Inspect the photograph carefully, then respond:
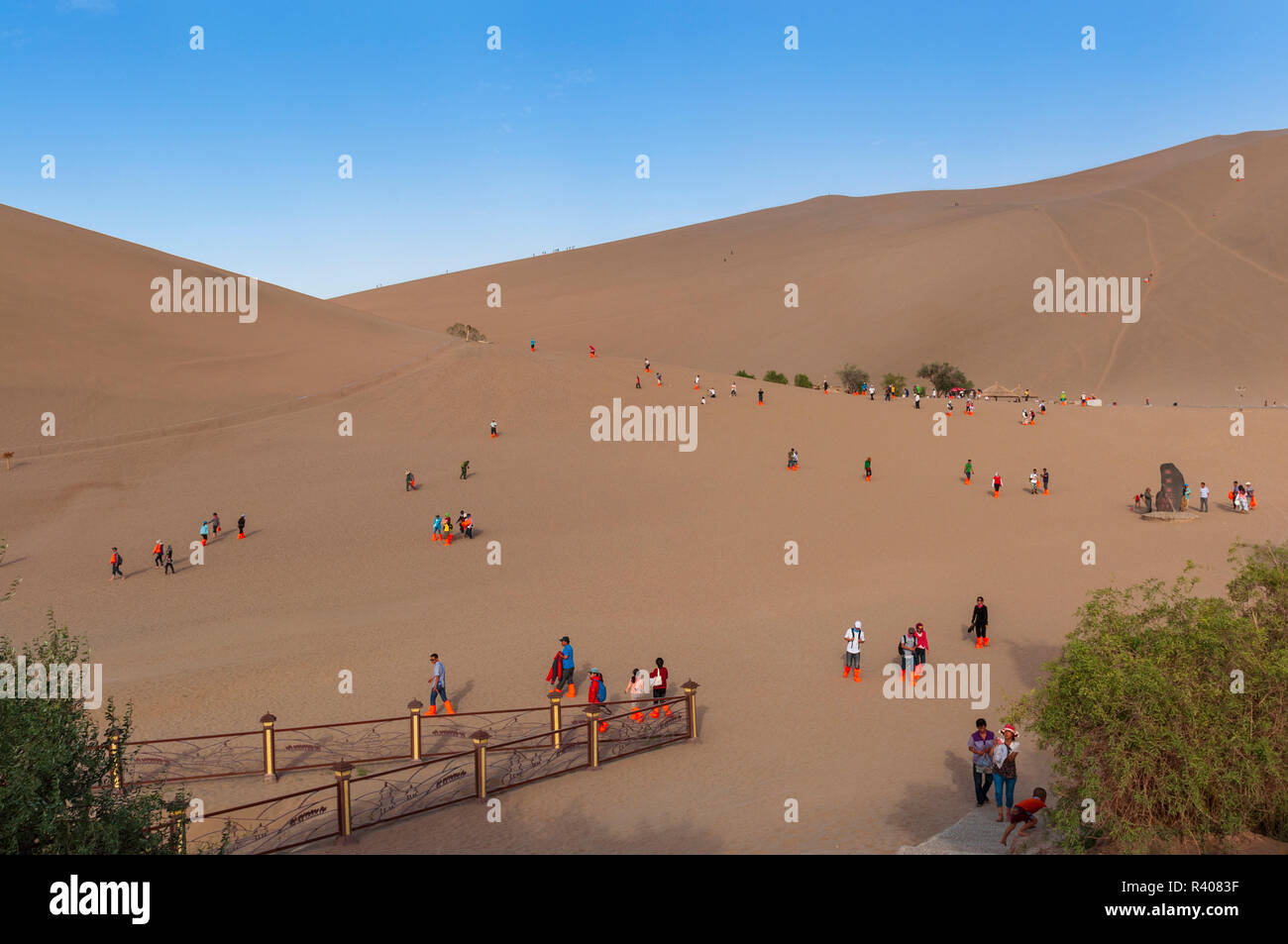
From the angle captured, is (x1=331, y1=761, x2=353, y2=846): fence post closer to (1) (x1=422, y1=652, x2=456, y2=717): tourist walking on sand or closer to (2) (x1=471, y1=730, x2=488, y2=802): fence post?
(2) (x1=471, y1=730, x2=488, y2=802): fence post

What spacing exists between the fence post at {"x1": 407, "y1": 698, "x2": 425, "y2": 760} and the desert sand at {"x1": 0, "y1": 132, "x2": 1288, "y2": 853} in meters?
1.47

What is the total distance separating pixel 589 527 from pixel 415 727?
17.2 meters

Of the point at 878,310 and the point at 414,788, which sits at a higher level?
the point at 878,310

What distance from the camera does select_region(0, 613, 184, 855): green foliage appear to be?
5.34 metres

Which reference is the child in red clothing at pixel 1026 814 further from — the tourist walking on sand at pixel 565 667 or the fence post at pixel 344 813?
the tourist walking on sand at pixel 565 667

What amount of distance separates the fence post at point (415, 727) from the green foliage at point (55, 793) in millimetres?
5978

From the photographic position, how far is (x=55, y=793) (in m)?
5.53

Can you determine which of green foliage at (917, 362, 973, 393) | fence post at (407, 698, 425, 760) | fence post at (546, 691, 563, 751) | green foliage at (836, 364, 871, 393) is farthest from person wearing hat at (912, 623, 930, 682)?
green foliage at (917, 362, 973, 393)

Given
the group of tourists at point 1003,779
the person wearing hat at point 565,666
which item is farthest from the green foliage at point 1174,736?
the person wearing hat at point 565,666

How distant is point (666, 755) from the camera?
13148 millimetres

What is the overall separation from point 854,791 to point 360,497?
77.4 feet

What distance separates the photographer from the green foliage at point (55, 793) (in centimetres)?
534
